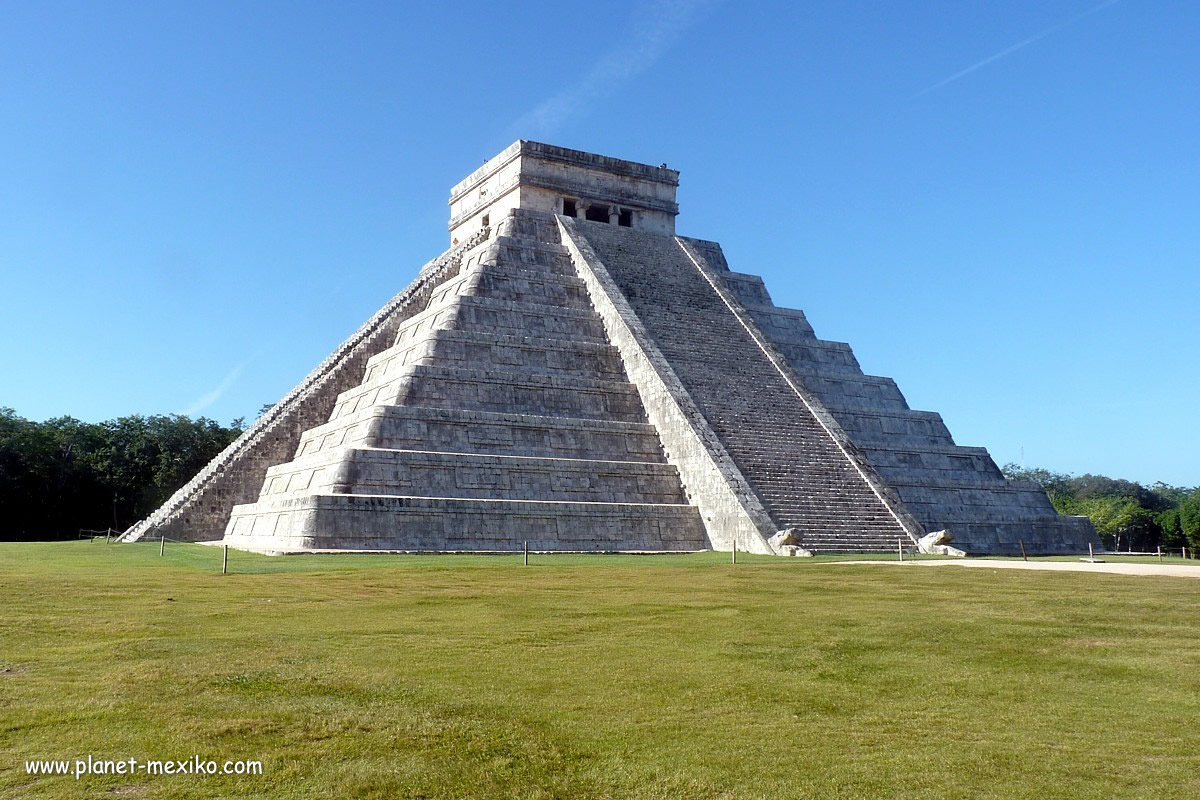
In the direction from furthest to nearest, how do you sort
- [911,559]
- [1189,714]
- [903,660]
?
[911,559] → [903,660] → [1189,714]

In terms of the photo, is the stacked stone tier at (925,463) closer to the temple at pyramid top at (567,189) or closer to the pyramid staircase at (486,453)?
the temple at pyramid top at (567,189)

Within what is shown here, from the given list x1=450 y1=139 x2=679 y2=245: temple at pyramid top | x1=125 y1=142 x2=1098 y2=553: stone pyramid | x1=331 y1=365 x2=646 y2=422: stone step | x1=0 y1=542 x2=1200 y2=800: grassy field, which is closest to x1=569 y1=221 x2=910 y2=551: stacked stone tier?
x1=125 y1=142 x2=1098 y2=553: stone pyramid

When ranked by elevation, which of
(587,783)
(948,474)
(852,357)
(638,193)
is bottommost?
(587,783)

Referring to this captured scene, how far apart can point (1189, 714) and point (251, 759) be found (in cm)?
574

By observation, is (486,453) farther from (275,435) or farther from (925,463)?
(925,463)

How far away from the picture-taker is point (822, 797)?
205 inches

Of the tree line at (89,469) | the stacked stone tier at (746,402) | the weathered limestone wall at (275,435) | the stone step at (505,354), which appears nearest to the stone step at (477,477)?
the stacked stone tier at (746,402)

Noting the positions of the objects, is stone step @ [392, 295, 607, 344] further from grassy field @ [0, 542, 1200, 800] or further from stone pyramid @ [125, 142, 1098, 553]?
grassy field @ [0, 542, 1200, 800]

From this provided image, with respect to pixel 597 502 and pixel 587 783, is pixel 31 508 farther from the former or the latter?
pixel 587 783

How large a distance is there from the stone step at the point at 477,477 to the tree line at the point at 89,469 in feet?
75.5

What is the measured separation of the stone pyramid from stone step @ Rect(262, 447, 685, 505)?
0.05 metres

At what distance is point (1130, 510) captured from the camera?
61.8 m

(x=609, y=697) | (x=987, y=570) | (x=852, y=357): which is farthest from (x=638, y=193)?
(x=609, y=697)

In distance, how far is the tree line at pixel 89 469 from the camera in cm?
4278
